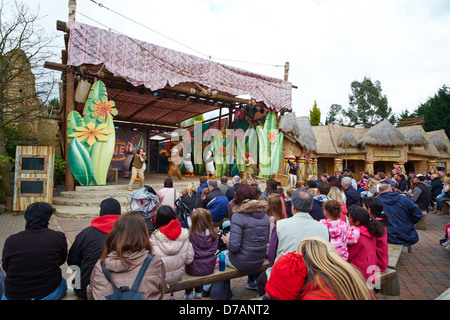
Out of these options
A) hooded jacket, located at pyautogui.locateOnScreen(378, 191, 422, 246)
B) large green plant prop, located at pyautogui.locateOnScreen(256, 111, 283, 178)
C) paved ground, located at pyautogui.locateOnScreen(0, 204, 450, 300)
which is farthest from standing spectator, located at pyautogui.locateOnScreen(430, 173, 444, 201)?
large green plant prop, located at pyautogui.locateOnScreen(256, 111, 283, 178)

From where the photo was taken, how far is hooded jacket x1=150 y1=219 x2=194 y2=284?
238cm

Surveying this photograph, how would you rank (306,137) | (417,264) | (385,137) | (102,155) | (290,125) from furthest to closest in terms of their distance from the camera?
(385,137)
(306,137)
(290,125)
(102,155)
(417,264)

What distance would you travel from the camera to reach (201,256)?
8.87ft

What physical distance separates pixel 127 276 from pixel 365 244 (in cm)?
232

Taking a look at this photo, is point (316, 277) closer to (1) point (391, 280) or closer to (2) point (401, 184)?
(1) point (391, 280)

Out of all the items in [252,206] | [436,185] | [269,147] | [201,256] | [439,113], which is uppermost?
[439,113]

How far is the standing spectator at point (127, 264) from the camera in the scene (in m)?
1.65

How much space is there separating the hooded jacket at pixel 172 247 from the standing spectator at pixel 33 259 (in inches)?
29.1

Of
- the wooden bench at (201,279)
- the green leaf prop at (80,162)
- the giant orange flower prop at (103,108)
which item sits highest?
the giant orange flower prop at (103,108)

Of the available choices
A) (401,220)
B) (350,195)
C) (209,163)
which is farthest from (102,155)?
(401,220)

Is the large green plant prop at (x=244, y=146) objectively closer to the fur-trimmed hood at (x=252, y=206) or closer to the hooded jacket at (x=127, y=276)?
the fur-trimmed hood at (x=252, y=206)

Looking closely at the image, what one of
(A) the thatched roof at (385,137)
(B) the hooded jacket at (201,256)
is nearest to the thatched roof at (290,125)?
(A) the thatched roof at (385,137)
